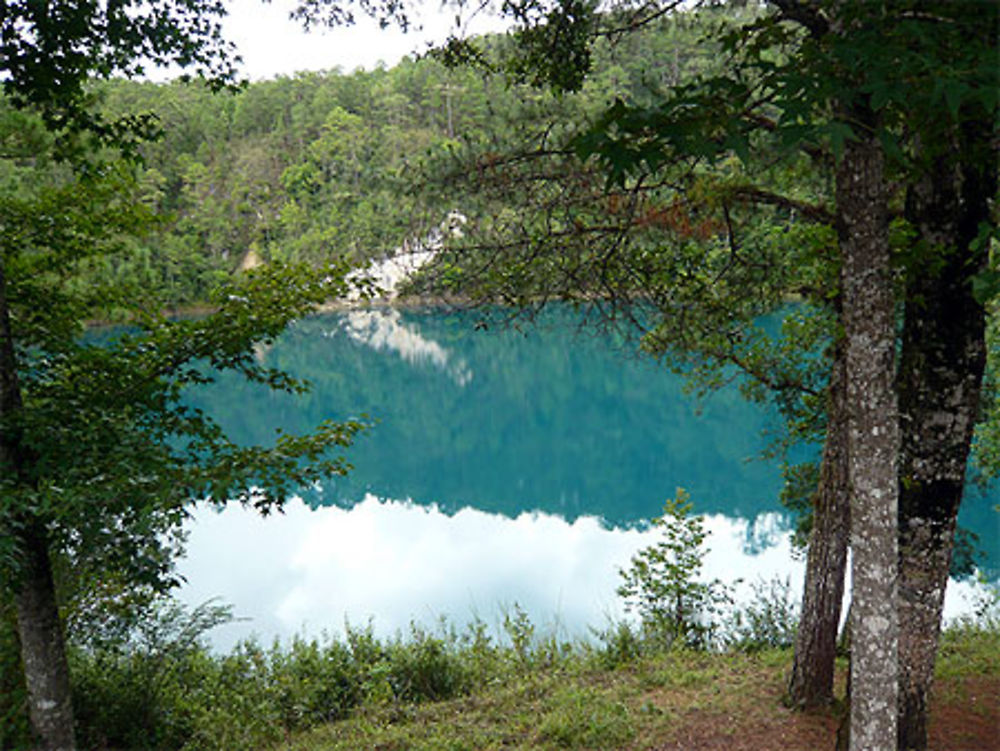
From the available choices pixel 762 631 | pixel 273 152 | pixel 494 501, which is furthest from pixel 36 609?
pixel 273 152

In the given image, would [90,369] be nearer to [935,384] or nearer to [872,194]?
[872,194]

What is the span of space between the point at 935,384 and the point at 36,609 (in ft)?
15.1

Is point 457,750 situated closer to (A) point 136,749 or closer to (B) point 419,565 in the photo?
(A) point 136,749

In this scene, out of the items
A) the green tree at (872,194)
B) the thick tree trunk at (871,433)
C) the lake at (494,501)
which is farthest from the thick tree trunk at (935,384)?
the lake at (494,501)

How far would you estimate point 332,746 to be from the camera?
5496mm

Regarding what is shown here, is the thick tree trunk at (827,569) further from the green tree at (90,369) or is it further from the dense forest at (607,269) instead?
the green tree at (90,369)

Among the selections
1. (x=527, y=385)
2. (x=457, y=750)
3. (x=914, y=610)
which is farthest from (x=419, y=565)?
(x=527, y=385)

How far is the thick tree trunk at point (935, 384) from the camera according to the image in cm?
324

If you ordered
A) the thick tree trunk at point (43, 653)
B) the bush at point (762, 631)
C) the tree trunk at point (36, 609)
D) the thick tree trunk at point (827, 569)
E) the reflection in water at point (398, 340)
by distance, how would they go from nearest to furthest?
1. the tree trunk at point (36, 609)
2. the thick tree trunk at point (43, 653)
3. the thick tree trunk at point (827, 569)
4. the bush at point (762, 631)
5. the reflection in water at point (398, 340)

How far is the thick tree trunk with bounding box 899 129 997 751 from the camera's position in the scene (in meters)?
3.24

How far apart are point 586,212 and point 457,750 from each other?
3.69 meters

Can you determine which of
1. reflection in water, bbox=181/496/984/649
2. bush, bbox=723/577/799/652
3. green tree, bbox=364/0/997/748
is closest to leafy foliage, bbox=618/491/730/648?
bush, bbox=723/577/799/652

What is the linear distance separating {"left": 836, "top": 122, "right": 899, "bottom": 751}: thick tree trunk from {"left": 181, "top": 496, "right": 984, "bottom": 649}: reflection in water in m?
7.49

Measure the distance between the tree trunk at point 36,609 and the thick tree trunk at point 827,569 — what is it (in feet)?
14.5
